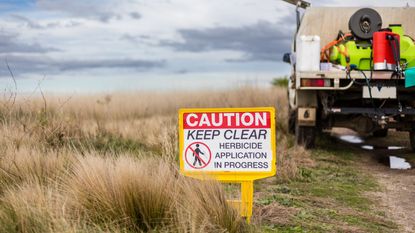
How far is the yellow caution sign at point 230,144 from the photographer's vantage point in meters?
5.30

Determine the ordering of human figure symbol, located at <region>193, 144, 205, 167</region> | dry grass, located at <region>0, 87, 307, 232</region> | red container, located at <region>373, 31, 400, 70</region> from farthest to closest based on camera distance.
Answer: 1. red container, located at <region>373, 31, 400, 70</region>
2. human figure symbol, located at <region>193, 144, 205, 167</region>
3. dry grass, located at <region>0, 87, 307, 232</region>

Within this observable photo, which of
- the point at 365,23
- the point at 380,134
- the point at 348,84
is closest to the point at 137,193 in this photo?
the point at 348,84

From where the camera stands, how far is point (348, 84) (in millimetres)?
9938

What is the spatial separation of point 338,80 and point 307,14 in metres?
2.23

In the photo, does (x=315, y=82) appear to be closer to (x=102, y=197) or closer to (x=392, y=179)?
(x=392, y=179)

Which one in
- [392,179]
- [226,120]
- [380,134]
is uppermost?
[226,120]

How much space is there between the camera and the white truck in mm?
9844

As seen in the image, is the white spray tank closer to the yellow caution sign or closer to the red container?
the red container

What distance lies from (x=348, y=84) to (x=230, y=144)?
500 cm

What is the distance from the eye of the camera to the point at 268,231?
5203mm

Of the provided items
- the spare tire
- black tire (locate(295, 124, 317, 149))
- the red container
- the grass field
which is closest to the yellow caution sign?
the grass field

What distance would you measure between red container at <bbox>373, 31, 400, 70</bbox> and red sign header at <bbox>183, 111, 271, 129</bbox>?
195 inches

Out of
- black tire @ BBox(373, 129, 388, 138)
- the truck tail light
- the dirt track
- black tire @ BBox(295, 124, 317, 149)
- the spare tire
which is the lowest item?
the dirt track

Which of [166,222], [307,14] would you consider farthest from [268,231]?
[307,14]
